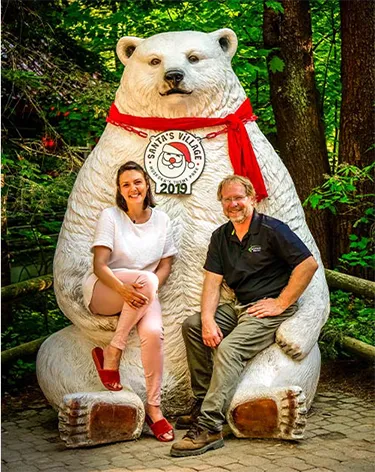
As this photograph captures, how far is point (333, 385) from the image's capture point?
5.62 m

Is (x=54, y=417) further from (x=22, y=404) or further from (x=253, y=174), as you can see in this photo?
(x=253, y=174)

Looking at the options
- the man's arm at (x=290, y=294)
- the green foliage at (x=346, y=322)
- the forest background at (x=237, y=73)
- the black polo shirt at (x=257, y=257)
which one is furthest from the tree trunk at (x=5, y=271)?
the man's arm at (x=290, y=294)

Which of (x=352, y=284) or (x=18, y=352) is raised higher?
(x=352, y=284)

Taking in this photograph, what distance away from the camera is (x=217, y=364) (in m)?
4.20

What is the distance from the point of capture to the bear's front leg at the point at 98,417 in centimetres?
411

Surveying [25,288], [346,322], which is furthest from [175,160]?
[346,322]

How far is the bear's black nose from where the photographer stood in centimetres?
438

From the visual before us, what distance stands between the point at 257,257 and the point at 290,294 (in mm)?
259

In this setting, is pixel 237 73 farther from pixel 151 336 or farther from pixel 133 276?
pixel 151 336

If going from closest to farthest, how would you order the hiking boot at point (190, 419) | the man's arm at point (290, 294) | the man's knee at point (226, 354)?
the man's knee at point (226, 354) → the man's arm at point (290, 294) → the hiking boot at point (190, 419)

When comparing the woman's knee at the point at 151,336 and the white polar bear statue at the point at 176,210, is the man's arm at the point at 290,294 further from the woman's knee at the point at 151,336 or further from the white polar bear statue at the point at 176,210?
the woman's knee at the point at 151,336

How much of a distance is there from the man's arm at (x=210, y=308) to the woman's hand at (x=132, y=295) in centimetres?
35

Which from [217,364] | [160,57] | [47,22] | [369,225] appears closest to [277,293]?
[217,364]

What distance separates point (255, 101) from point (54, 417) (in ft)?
16.4
